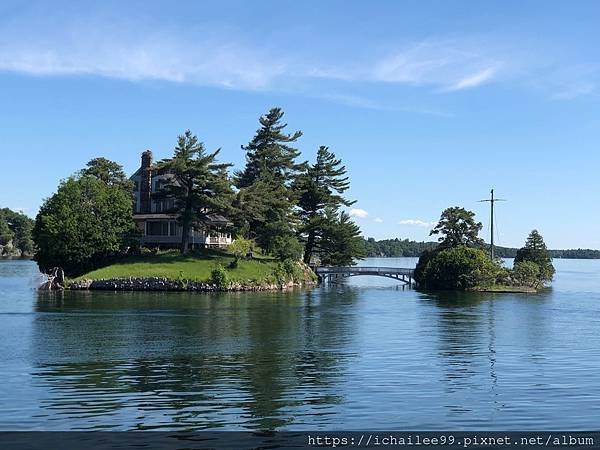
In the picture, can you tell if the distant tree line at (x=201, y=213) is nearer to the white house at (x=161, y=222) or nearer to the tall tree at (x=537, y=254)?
the white house at (x=161, y=222)

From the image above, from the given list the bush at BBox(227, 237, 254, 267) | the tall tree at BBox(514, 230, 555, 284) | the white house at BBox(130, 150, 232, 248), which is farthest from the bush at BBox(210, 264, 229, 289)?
the tall tree at BBox(514, 230, 555, 284)

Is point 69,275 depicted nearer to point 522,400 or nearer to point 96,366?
point 96,366

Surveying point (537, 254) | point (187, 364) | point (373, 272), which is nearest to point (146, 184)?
point (373, 272)

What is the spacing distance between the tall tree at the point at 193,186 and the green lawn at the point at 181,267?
10.6ft

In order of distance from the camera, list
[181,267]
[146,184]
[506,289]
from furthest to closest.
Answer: [146,184] → [506,289] → [181,267]

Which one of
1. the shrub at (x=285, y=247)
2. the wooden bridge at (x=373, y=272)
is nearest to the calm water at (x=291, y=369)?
the shrub at (x=285, y=247)

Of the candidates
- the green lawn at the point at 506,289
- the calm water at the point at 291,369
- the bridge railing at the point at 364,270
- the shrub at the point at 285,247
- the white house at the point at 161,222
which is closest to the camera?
the calm water at the point at 291,369

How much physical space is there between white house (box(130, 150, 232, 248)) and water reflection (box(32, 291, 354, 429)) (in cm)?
3255

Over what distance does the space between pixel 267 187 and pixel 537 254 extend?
4635 centimetres

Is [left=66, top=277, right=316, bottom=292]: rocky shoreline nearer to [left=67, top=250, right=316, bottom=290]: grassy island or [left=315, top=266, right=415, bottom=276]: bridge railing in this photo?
[left=67, top=250, right=316, bottom=290]: grassy island

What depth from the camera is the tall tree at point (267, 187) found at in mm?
86438

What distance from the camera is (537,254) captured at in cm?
10525

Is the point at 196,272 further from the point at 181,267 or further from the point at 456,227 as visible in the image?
the point at 456,227

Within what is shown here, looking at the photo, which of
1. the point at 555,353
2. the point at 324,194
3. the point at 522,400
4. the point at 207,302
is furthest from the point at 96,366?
the point at 324,194
